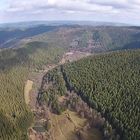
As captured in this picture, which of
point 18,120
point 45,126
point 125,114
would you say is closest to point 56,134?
point 45,126

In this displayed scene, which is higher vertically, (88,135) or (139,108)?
(139,108)

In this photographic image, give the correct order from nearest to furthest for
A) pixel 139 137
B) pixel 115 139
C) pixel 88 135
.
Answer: pixel 139 137 < pixel 115 139 < pixel 88 135

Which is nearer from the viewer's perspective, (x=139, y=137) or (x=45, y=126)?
(x=139, y=137)

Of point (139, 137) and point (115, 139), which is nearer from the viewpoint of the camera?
point (139, 137)

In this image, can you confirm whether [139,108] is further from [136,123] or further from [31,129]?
[31,129]

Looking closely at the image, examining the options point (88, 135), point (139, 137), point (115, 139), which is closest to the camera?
point (139, 137)

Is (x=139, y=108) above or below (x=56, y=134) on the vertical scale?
above

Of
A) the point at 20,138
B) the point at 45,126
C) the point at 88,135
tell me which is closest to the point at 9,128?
the point at 20,138

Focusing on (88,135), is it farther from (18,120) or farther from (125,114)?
(18,120)
